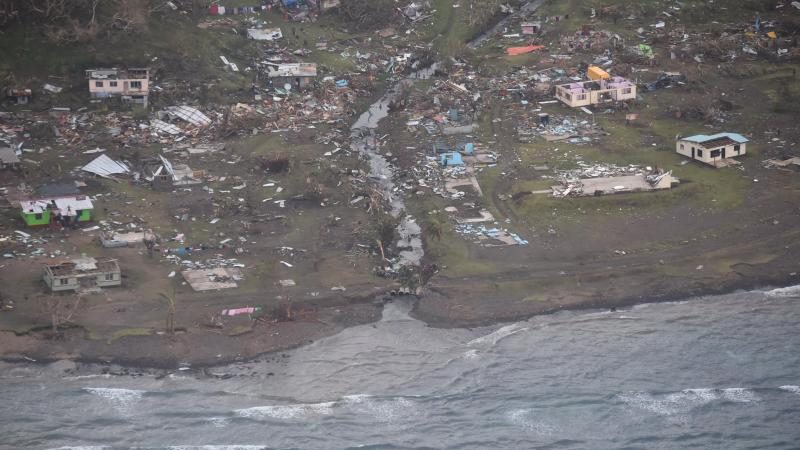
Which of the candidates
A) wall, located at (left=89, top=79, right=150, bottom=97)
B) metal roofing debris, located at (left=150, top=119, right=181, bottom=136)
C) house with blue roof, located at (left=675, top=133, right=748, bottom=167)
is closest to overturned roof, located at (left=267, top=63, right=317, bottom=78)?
wall, located at (left=89, top=79, right=150, bottom=97)

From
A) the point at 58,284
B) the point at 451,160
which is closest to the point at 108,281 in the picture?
the point at 58,284

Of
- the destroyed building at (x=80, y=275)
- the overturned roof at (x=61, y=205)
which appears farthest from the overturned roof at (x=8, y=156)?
the destroyed building at (x=80, y=275)

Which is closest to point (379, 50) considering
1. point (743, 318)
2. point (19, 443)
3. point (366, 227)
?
point (366, 227)

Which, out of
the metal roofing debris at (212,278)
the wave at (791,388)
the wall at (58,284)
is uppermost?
the wall at (58,284)

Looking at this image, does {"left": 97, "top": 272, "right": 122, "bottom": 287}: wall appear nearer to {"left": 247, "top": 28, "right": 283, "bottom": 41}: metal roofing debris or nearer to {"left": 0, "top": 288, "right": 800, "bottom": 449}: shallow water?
{"left": 0, "top": 288, "right": 800, "bottom": 449}: shallow water

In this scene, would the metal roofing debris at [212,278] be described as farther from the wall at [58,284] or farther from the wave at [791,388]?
the wave at [791,388]

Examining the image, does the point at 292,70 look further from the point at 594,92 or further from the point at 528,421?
the point at 528,421
